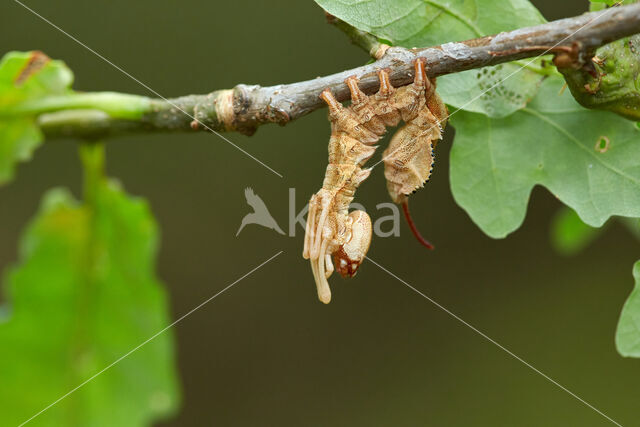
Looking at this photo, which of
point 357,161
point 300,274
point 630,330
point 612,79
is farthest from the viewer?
point 300,274

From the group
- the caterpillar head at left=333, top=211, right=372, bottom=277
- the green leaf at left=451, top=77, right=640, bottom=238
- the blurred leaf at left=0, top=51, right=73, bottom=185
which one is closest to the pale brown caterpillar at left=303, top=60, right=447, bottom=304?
the caterpillar head at left=333, top=211, right=372, bottom=277

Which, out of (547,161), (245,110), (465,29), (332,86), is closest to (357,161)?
(332,86)

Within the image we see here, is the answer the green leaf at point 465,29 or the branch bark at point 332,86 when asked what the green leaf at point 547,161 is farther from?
the branch bark at point 332,86

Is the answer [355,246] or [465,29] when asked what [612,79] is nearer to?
[465,29]

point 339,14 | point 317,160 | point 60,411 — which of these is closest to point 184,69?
point 317,160

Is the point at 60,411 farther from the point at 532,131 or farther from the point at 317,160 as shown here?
the point at 317,160

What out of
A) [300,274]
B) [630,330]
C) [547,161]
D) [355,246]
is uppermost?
[547,161]

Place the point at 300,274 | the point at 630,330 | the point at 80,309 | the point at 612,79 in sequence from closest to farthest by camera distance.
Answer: the point at 612,79
the point at 630,330
the point at 80,309
the point at 300,274
